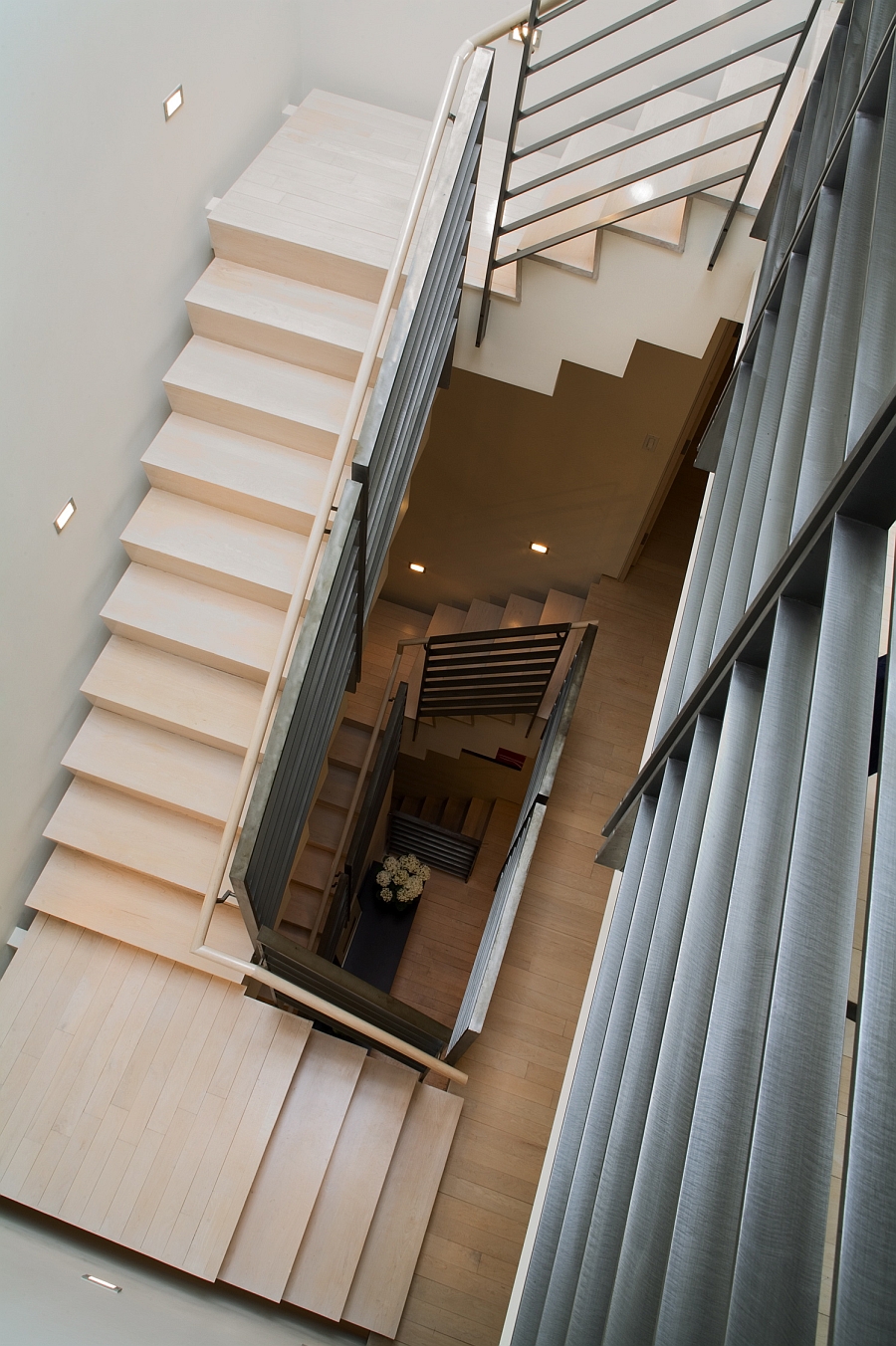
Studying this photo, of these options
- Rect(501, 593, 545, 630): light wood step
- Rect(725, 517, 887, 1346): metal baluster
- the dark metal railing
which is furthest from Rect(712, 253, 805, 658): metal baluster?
Rect(501, 593, 545, 630): light wood step

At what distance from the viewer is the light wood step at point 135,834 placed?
11.4 feet

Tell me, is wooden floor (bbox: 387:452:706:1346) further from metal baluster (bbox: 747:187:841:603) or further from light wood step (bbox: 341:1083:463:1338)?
metal baluster (bbox: 747:187:841:603)

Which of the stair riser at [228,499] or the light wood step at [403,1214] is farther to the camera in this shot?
the stair riser at [228,499]

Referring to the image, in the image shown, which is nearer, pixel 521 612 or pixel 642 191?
pixel 642 191

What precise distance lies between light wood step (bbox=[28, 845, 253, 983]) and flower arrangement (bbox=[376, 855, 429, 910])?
4.14 meters

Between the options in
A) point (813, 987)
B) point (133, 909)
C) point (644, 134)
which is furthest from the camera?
point (133, 909)

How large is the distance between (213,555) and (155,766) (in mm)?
951

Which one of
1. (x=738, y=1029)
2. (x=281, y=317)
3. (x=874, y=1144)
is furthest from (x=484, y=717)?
(x=874, y=1144)

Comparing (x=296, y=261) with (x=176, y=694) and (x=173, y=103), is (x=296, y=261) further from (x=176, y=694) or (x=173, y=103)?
(x=176, y=694)

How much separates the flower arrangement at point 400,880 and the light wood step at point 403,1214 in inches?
160

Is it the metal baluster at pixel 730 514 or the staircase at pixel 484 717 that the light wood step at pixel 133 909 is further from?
the staircase at pixel 484 717

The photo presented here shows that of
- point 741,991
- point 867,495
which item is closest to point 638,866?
point 741,991

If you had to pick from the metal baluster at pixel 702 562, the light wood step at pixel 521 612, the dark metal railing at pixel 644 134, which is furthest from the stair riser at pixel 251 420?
the light wood step at pixel 521 612

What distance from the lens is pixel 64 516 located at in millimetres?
3209
